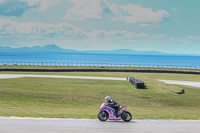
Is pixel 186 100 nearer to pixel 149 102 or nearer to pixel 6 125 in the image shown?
pixel 149 102

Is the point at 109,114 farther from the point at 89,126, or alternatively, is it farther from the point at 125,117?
the point at 89,126

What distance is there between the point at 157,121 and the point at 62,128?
6240mm

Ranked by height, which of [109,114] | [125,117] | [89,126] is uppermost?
[109,114]

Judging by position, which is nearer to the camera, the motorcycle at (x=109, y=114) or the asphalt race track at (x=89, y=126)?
the asphalt race track at (x=89, y=126)

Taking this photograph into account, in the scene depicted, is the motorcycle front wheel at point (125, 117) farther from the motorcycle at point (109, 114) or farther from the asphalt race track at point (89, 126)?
the asphalt race track at point (89, 126)

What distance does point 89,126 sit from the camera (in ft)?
51.7

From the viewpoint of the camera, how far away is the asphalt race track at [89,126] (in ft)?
48.4

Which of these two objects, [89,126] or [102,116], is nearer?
[89,126]

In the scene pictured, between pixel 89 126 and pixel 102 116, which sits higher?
pixel 102 116

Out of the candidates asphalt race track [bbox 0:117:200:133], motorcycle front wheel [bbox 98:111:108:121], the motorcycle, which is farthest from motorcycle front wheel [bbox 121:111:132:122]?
motorcycle front wheel [bbox 98:111:108:121]

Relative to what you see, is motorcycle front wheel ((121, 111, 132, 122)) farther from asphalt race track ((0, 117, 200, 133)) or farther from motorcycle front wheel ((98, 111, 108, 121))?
motorcycle front wheel ((98, 111, 108, 121))

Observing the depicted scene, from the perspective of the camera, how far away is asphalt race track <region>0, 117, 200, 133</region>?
14.8 m

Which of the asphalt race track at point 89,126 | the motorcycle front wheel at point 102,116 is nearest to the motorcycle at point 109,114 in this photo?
the motorcycle front wheel at point 102,116

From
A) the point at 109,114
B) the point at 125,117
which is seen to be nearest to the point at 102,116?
the point at 109,114
